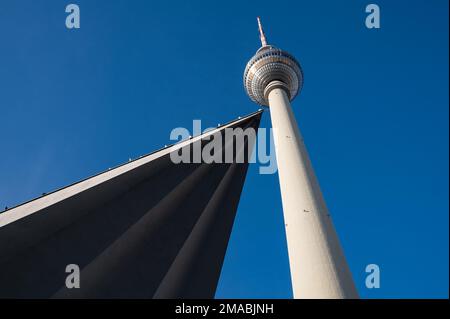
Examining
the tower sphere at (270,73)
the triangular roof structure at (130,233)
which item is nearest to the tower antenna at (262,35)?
the tower sphere at (270,73)

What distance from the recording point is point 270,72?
32.4 metres

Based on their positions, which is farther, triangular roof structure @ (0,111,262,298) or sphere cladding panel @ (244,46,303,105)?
sphere cladding panel @ (244,46,303,105)

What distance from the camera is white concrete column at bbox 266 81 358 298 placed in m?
10.5

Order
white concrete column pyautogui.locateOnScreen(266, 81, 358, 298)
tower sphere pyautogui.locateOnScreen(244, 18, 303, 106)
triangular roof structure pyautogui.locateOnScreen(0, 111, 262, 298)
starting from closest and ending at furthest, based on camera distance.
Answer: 1. white concrete column pyautogui.locateOnScreen(266, 81, 358, 298)
2. triangular roof structure pyautogui.locateOnScreen(0, 111, 262, 298)
3. tower sphere pyautogui.locateOnScreen(244, 18, 303, 106)

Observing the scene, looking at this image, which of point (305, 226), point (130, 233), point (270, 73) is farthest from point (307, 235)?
point (270, 73)

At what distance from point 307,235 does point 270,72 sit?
22.6 metres

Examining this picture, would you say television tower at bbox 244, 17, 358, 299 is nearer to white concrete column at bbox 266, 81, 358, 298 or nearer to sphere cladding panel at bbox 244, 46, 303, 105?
white concrete column at bbox 266, 81, 358, 298

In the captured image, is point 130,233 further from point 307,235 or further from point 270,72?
point 270,72

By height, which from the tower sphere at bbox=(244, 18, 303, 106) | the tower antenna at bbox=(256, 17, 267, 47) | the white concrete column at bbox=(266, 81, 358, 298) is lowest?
the white concrete column at bbox=(266, 81, 358, 298)

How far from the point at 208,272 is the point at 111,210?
5.87 metres

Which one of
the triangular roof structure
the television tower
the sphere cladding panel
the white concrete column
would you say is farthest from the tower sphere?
the white concrete column

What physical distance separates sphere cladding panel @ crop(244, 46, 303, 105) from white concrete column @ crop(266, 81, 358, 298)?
44.3 feet

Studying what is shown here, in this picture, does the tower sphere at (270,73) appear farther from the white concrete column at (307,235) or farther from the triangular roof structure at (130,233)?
the white concrete column at (307,235)
